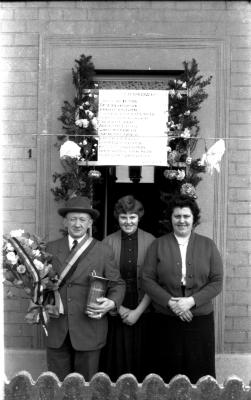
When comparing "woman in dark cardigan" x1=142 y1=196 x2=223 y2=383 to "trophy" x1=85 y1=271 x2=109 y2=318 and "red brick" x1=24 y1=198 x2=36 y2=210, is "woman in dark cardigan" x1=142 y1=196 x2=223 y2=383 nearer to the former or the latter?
"trophy" x1=85 y1=271 x2=109 y2=318

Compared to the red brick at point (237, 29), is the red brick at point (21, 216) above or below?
below

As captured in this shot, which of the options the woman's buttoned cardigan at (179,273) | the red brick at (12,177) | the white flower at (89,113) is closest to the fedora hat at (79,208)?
the woman's buttoned cardigan at (179,273)

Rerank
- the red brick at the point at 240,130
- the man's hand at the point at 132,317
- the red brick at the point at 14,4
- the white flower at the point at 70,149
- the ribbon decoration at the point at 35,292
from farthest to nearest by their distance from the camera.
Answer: the red brick at the point at 14,4, the red brick at the point at 240,130, the white flower at the point at 70,149, the man's hand at the point at 132,317, the ribbon decoration at the point at 35,292

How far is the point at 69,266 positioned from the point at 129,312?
2.21 feet

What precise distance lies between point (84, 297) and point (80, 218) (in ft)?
1.99

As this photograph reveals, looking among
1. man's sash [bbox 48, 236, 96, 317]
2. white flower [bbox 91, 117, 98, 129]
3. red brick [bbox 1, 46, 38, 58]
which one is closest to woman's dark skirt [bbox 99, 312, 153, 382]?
man's sash [bbox 48, 236, 96, 317]

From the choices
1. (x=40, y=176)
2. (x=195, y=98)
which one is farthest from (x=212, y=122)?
(x=40, y=176)

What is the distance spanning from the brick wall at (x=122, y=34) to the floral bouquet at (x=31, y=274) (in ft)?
4.39

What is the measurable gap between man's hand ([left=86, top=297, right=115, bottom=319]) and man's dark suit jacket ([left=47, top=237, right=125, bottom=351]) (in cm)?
8

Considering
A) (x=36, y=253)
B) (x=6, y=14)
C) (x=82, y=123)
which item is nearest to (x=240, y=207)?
(x=82, y=123)

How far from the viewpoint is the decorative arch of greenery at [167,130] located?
5.01m

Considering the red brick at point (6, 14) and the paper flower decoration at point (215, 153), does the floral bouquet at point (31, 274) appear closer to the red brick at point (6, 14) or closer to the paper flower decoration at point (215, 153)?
the paper flower decoration at point (215, 153)

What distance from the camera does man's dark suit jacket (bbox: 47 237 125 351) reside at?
409cm

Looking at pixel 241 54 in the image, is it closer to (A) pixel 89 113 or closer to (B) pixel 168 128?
(B) pixel 168 128
